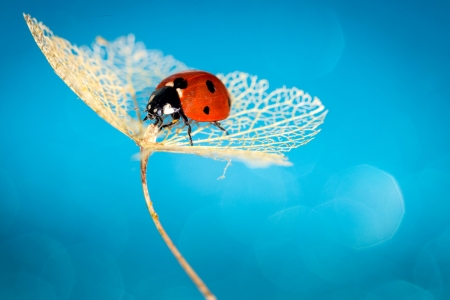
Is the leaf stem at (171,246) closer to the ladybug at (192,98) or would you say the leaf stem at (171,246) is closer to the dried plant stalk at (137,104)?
the dried plant stalk at (137,104)

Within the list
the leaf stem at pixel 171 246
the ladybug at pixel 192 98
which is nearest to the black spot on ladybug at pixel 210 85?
the ladybug at pixel 192 98

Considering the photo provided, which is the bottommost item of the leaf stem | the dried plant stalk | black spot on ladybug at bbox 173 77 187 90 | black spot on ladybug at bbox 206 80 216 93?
the leaf stem

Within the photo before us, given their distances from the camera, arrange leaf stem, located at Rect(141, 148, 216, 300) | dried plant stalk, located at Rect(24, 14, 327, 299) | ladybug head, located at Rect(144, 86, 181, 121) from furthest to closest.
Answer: ladybug head, located at Rect(144, 86, 181, 121), dried plant stalk, located at Rect(24, 14, 327, 299), leaf stem, located at Rect(141, 148, 216, 300)

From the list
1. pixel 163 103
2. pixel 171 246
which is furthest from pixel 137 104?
pixel 171 246

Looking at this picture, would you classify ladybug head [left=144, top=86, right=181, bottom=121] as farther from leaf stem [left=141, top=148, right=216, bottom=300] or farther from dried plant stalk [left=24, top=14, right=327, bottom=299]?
leaf stem [left=141, top=148, right=216, bottom=300]

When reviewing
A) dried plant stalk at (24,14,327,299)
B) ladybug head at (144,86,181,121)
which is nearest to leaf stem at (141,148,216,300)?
dried plant stalk at (24,14,327,299)

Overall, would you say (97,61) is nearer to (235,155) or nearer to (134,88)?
(134,88)

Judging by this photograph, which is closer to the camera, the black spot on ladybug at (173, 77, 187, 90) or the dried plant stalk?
the dried plant stalk
